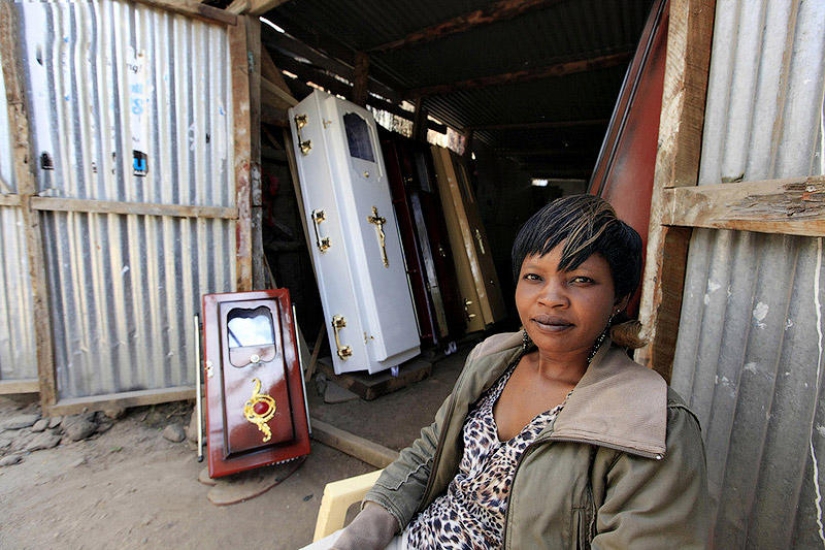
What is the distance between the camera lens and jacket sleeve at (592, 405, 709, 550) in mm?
806

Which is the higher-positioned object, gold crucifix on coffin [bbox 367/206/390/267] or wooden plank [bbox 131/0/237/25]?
wooden plank [bbox 131/0/237/25]

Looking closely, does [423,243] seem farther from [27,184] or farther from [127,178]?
[27,184]

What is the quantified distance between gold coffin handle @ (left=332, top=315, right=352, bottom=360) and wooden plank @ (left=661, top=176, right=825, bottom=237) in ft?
8.85

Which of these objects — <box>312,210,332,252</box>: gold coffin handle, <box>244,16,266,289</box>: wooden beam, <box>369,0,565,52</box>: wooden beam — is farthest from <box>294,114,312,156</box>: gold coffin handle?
<box>369,0,565,52</box>: wooden beam

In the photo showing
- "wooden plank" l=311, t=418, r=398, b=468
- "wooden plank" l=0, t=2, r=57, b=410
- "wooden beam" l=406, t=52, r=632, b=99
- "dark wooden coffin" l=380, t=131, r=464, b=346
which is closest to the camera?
"wooden plank" l=0, t=2, r=57, b=410

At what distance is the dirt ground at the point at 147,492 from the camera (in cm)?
205

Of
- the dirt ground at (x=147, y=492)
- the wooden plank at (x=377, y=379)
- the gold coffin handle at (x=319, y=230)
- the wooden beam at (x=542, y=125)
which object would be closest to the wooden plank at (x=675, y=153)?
the dirt ground at (x=147, y=492)

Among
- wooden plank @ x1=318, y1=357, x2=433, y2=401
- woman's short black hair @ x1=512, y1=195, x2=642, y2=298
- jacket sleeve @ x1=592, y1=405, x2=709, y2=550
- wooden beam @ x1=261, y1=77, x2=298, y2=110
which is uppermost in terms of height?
wooden beam @ x1=261, y1=77, x2=298, y2=110

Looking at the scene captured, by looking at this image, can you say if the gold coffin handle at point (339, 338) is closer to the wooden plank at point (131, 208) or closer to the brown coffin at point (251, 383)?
the brown coffin at point (251, 383)

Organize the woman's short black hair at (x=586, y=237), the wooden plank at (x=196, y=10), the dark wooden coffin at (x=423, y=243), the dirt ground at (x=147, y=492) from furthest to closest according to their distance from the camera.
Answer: the dark wooden coffin at (x=423, y=243) < the wooden plank at (x=196, y=10) < the dirt ground at (x=147, y=492) < the woman's short black hair at (x=586, y=237)

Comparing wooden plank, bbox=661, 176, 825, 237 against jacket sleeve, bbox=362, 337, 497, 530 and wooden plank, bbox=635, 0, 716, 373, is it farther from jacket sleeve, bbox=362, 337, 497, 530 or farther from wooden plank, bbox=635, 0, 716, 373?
jacket sleeve, bbox=362, 337, 497, 530

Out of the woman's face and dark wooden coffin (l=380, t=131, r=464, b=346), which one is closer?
the woman's face

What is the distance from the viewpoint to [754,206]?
1.17m

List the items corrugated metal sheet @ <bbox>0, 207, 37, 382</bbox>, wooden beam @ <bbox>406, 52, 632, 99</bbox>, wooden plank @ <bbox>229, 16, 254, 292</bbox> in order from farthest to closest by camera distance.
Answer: wooden beam @ <bbox>406, 52, 632, 99</bbox>, wooden plank @ <bbox>229, 16, 254, 292</bbox>, corrugated metal sheet @ <bbox>0, 207, 37, 382</bbox>
